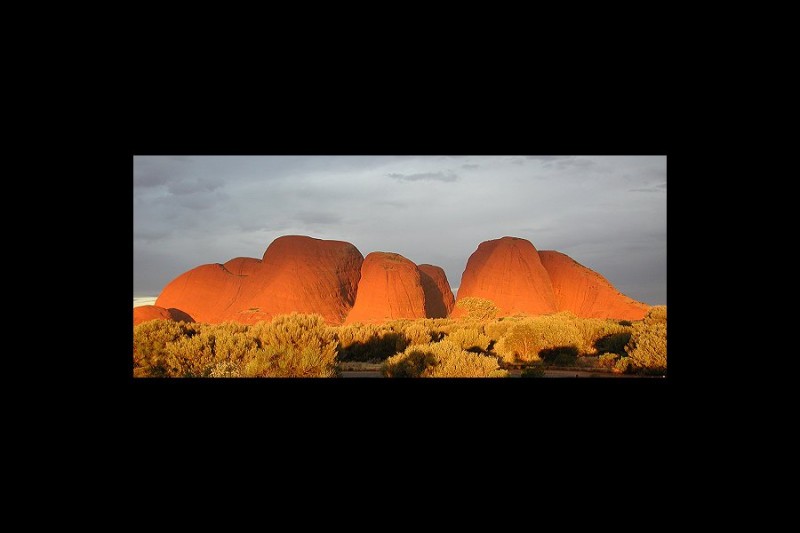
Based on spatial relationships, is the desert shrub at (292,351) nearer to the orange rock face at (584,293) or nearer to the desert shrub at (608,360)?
the desert shrub at (608,360)

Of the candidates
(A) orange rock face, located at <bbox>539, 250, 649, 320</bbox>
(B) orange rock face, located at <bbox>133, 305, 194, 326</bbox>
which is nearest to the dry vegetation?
(B) orange rock face, located at <bbox>133, 305, 194, 326</bbox>

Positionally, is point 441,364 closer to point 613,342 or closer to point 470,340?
point 470,340

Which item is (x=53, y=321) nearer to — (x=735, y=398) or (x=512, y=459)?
(x=512, y=459)

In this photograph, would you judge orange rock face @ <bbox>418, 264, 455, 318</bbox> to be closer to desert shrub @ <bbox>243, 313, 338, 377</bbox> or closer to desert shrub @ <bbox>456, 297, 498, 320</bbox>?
desert shrub @ <bbox>456, 297, 498, 320</bbox>

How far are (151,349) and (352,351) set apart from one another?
456 cm

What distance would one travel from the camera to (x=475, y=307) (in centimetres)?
2681

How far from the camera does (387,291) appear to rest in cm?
2973

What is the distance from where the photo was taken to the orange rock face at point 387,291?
29.1 m

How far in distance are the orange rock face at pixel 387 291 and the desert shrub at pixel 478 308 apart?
3.37 meters

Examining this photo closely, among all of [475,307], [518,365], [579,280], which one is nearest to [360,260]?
[475,307]

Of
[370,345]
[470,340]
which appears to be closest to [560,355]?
[470,340]

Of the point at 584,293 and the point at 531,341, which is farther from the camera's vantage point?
the point at 584,293

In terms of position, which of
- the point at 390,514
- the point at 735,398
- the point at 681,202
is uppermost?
the point at 681,202

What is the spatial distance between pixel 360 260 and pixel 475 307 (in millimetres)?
8207
